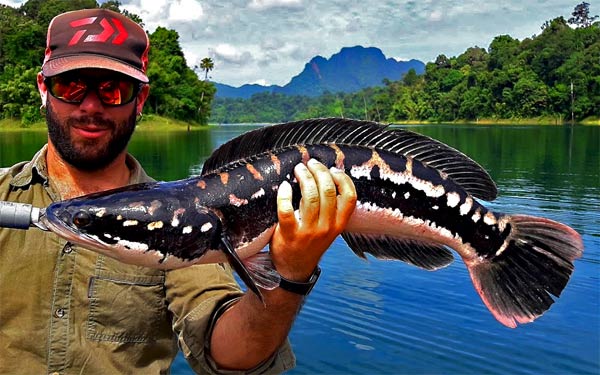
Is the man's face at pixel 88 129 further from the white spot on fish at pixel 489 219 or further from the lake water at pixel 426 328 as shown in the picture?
the lake water at pixel 426 328

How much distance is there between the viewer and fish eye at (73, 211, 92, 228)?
273cm

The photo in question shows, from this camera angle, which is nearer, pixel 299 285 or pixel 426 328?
pixel 299 285

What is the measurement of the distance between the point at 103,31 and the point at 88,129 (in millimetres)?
573

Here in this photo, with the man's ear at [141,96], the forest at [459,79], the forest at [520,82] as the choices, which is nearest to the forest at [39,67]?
the forest at [459,79]

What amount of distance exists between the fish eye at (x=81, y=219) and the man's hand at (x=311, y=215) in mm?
856

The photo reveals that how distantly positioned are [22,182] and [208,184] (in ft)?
4.07

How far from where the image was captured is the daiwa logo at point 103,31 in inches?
132

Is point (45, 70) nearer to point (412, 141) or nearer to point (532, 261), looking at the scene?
point (412, 141)

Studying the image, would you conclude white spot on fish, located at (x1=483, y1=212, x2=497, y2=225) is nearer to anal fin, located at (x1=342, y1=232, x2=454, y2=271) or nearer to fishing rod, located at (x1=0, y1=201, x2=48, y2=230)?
anal fin, located at (x1=342, y1=232, x2=454, y2=271)

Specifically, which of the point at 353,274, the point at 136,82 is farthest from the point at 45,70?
the point at 353,274

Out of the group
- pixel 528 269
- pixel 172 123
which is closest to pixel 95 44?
pixel 528 269

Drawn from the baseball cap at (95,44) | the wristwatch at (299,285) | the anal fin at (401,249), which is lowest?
the wristwatch at (299,285)

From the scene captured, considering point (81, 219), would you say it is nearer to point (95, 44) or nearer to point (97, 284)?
point (97, 284)

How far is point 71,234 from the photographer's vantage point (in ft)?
8.89
